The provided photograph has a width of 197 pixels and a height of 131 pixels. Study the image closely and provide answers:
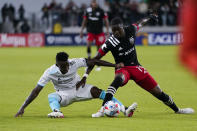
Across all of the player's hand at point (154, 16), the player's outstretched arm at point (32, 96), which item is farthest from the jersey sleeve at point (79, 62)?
the player's hand at point (154, 16)

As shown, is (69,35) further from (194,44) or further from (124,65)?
(194,44)

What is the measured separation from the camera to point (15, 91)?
13164mm

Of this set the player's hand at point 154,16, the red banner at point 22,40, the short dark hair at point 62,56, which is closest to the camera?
the short dark hair at point 62,56

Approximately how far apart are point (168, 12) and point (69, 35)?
7.39m

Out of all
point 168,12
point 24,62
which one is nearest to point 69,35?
point 168,12

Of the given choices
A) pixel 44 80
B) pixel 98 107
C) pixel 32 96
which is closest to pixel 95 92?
pixel 44 80

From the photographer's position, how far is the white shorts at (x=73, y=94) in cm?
860

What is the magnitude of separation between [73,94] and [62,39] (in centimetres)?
2803

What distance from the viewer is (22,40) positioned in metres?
36.6

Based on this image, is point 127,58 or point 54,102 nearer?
point 54,102

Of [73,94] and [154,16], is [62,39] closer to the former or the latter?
[154,16]

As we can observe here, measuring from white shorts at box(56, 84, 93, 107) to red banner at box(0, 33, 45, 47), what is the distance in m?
27.8

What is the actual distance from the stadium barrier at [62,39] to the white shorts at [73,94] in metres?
27.5

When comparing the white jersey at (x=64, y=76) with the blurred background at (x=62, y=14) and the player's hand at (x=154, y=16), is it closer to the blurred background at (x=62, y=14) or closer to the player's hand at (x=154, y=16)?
the player's hand at (x=154, y=16)
